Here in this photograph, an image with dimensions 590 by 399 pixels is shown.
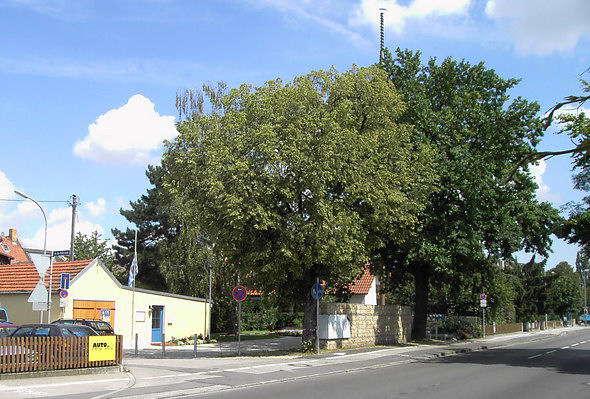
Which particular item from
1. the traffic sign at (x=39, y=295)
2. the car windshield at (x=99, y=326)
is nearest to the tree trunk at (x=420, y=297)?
the car windshield at (x=99, y=326)

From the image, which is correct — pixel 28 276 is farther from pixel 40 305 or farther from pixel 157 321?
pixel 40 305

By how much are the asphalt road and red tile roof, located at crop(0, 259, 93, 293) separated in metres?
9.49

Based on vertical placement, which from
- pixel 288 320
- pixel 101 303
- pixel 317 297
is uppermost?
pixel 317 297

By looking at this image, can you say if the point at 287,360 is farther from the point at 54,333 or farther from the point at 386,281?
the point at 386,281

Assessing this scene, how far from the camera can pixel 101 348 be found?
17359 mm

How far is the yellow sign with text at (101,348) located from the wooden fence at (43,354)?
0.13 meters

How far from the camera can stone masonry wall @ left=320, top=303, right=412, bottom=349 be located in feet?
89.9

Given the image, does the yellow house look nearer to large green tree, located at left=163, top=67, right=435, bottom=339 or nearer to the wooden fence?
large green tree, located at left=163, top=67, right=435, bottom=339

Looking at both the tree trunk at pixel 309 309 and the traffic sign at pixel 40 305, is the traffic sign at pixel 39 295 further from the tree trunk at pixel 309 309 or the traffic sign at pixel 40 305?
the tree trunk at pixel 309 309

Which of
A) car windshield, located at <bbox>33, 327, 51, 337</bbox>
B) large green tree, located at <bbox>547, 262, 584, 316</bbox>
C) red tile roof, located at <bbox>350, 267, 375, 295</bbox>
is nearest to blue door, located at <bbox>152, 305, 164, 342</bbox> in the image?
car windshield, located at <bbox>33, 327, 51, 337</bbox>

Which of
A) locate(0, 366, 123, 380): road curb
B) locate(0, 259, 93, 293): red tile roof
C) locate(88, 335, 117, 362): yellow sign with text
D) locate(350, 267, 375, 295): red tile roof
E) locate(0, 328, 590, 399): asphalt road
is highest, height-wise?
locate(0, 259, 93, 293): red tile roof

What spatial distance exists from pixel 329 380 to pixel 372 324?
14.5 m

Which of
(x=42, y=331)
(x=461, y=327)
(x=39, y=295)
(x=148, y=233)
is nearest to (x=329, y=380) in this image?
(x=42, y=331)

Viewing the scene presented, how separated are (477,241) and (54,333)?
785 inches
